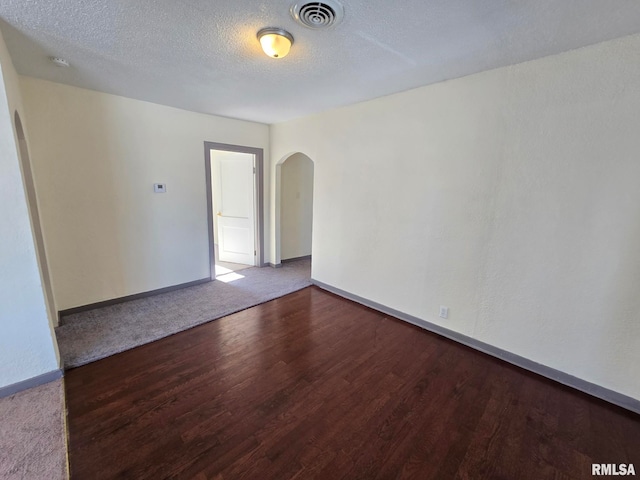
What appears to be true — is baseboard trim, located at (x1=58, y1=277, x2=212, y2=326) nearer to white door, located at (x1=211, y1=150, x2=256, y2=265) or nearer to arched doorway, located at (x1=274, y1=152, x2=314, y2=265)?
white door, located at (x1=211, y1=150, x2=256, y2=265)

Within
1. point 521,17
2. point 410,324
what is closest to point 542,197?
point 521,17

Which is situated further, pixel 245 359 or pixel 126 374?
pixel 245 359

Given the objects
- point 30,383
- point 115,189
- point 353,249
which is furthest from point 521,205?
point 115,189

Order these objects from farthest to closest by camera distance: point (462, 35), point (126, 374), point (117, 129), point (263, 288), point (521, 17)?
point (263, 288) < point (117, 129) < point (126, 374) < point (462, 35) < point (521, 17)

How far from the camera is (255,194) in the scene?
461 centimetres

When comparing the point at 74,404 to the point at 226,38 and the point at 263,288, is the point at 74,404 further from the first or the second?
the point at 226,38

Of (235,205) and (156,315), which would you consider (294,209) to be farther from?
(156,315)

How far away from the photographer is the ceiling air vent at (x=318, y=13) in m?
1.46

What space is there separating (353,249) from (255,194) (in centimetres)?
209

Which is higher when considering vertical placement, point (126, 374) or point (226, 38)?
point (226, 38)

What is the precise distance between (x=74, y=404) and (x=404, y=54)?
338 cm

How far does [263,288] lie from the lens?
3.92 meters

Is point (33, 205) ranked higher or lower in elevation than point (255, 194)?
lower

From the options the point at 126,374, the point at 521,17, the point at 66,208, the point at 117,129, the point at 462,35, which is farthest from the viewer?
the point at 117,129
